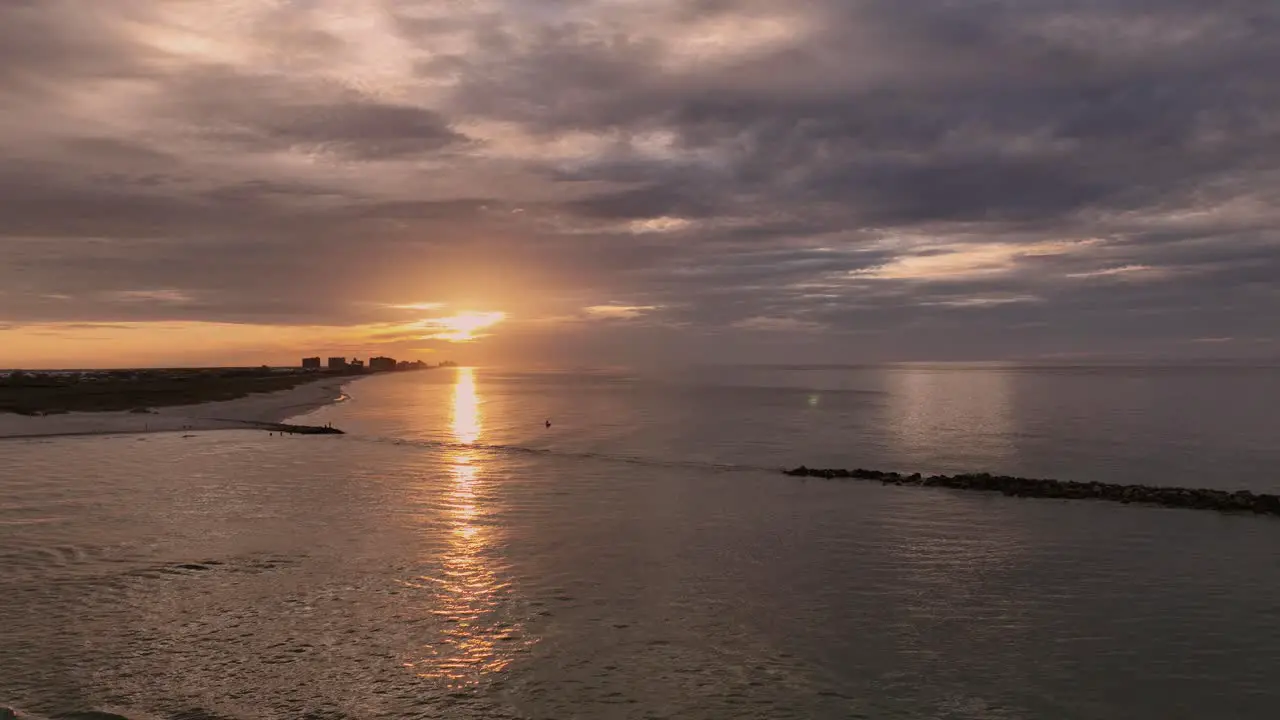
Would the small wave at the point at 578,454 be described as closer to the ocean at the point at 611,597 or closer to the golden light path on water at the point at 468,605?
the ocean at the point at 611,597

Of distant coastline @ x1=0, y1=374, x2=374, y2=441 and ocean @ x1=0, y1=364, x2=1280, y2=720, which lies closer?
ocean @ x1=0, y1=364, x2=1280, y2=720

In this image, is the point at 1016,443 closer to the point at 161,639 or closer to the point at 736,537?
the point at 736,537

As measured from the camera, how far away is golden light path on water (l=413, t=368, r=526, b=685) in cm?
1573

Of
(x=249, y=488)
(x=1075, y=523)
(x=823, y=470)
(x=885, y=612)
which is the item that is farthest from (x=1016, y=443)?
(x=249, y=488)

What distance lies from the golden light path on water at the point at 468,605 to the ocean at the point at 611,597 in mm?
98

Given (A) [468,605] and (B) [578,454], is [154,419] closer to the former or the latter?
(B) [578,454]

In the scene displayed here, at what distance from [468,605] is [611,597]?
3642 millimetres

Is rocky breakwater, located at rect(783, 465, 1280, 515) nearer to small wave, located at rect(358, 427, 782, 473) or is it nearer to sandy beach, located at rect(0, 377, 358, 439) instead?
small wave, located at rect(358, 427, 782, 473)

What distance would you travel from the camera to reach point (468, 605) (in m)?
19.7

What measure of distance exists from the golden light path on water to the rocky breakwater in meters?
22.5

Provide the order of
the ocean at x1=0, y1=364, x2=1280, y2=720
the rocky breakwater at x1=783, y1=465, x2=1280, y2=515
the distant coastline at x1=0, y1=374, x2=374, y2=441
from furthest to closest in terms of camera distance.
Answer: the distant coastline at x1=0, y1=374, x2=374, y2=441 < the rocky breakwater at x1=783, y1=465, x2=1280, y2=515 < the ocean at x1=0, y1=364, x2=1280, y2=720

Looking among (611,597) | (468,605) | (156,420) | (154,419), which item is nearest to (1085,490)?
(611,597)

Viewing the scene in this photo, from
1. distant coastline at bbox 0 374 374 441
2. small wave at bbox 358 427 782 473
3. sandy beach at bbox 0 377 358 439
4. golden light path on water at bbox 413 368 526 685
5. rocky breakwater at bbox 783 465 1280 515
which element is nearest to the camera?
golden light path on water at bbox 413 368 526 685

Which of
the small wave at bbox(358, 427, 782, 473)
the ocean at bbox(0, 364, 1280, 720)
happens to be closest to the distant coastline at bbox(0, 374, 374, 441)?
the small wave at bbox(358, 427, 782, 473)
